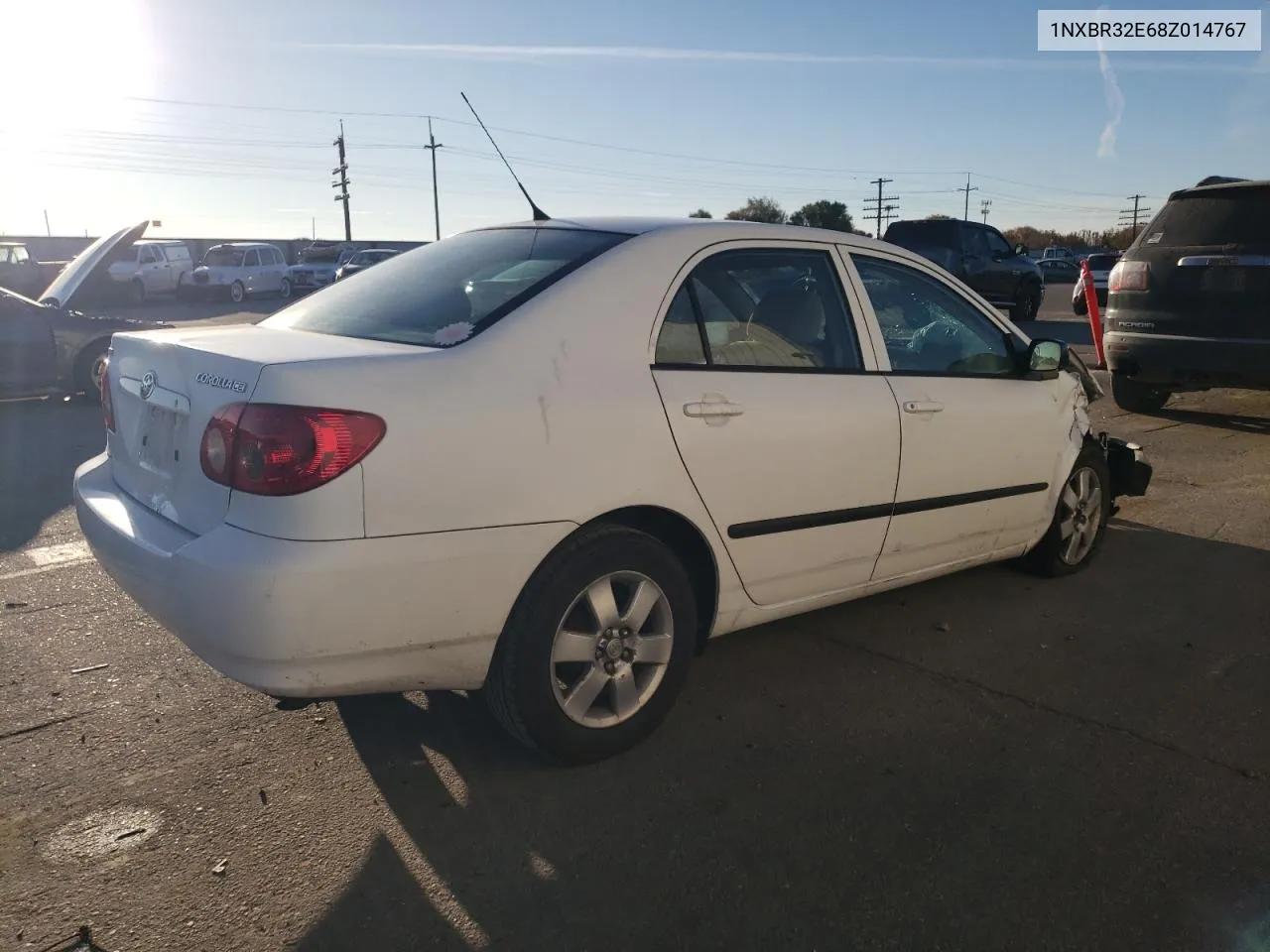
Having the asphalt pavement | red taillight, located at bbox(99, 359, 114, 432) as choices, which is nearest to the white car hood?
the asphalt pavement

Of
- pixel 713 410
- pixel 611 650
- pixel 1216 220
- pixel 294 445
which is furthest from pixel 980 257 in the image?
pixel 294 445

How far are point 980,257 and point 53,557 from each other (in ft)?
59.6

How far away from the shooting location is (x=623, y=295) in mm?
3148

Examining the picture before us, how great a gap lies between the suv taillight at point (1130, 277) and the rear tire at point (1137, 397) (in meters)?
1.16

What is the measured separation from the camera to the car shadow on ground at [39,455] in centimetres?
580

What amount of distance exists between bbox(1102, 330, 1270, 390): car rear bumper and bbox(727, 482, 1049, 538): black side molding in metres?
4.44

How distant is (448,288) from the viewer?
3385 millimetres

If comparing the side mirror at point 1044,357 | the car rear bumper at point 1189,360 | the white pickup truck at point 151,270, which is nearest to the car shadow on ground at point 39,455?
the side mirror at point 1044,357

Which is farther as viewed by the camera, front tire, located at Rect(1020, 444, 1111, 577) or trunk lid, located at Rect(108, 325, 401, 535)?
front tire, located at Rect(1020, 444, 1111, 577)

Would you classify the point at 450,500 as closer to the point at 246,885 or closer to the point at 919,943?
the point at 246,885

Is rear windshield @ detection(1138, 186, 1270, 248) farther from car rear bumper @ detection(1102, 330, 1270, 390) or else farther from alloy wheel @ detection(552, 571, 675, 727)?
alloy wheel @ detection(552, 571, 675, 727)

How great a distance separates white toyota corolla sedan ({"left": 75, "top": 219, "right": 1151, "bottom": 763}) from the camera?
2609mm

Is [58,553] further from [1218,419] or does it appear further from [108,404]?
[1218,419]

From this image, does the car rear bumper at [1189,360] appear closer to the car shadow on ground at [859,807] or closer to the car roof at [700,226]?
the car shadow on ground at [859,807]
